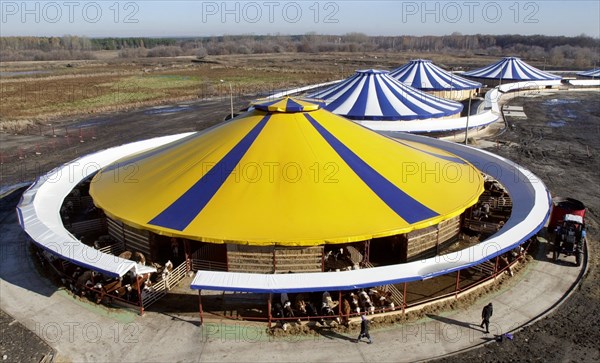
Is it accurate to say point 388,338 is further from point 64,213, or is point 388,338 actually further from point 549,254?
point 64,213

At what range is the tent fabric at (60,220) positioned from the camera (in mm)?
10078

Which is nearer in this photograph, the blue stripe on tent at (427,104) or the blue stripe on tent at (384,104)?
the blue stripe on tent at (384,104)

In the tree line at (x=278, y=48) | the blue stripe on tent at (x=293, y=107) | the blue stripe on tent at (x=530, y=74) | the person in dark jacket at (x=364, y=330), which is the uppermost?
the tree line at (x=278, y=48)

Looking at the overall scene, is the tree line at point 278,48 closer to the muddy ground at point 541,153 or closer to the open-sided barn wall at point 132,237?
the muddy ground at point 541,153

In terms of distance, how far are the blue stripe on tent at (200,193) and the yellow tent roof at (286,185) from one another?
0.10ft

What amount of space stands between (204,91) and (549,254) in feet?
152

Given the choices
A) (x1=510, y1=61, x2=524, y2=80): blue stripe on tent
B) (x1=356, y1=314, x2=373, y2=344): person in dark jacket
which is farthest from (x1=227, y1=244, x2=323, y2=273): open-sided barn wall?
(x1=510, y1=61, x2=524, y2=80): blue stripe on tent

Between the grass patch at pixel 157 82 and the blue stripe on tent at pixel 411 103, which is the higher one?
the grass patch at pixel 157 82

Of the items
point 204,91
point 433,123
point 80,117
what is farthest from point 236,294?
point 204,91

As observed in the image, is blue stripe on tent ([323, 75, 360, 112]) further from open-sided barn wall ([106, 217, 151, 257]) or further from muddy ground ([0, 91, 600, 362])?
open-sided barn wall ([106, 217, 151, 257])

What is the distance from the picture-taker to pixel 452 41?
19000cm

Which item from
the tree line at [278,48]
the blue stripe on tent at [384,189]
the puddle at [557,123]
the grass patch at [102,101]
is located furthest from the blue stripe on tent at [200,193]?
the tree line at [278,48]

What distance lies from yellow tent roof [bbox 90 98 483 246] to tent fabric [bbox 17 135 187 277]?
1.28m

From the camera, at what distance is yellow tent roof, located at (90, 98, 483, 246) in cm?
1109
